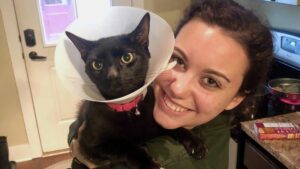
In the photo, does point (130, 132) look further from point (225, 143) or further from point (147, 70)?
point (225, 143)

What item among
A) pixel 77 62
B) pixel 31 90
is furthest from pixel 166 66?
pixel 31 90

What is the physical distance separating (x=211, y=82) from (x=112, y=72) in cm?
27

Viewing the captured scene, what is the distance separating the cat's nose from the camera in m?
0.75

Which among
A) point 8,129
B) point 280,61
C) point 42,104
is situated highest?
point 280,61

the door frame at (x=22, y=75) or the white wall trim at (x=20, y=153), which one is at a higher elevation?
the door frame at (x=22, y=75)

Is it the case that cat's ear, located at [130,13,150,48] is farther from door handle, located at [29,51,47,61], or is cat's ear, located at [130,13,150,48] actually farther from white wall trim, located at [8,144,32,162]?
white wall trim, located at [8,144,32,162]

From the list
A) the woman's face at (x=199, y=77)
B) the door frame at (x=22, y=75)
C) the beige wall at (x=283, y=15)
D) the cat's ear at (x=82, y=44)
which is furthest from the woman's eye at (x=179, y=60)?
the door frame at (x=22, y=75)

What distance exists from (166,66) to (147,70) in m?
0.13

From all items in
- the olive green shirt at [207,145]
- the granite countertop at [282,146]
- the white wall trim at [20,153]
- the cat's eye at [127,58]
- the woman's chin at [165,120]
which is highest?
the cat's eye at [127,58]

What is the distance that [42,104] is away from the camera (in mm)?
2553

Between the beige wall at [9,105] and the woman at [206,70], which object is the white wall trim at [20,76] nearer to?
the beige wall at [9,105]

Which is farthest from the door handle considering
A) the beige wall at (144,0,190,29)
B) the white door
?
the beige wall at (144,0,190,29)

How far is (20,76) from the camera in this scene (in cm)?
239

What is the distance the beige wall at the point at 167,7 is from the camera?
2.59 metres
